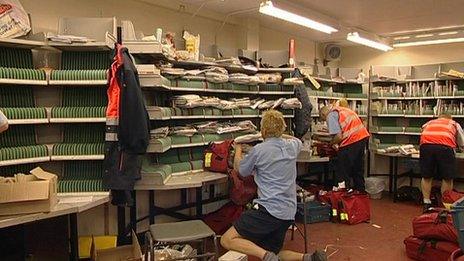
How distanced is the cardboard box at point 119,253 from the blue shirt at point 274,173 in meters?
1.18

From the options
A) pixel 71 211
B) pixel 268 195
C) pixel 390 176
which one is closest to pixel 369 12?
pixel 390 176

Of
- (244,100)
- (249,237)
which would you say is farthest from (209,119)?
(249,237)

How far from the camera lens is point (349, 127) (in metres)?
5.87

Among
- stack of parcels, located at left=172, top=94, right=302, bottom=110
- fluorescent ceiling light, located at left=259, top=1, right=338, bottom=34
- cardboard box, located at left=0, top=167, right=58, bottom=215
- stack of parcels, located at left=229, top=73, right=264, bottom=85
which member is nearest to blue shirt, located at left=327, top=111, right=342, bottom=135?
stack of parcels, located at left=172, top=94, right=302, bottom=110

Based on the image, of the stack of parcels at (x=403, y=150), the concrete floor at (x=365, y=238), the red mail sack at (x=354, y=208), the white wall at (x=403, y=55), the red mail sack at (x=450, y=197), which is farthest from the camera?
the white wall at (x=403, y=55)

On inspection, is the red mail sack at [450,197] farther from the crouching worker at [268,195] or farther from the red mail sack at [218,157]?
the red mail sack at [218,157]

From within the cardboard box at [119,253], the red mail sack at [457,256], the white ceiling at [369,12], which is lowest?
the cardboard box at [119,253]

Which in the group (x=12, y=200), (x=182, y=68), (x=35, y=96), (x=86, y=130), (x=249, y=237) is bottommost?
(x=249, y=237)

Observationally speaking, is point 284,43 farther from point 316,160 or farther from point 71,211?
point 71,211

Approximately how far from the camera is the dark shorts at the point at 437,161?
5.89 metres

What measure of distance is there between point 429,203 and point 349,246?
238cm

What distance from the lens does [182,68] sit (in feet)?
15.8

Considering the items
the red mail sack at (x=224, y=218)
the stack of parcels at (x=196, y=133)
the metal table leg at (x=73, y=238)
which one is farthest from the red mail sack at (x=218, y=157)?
the metal table leg at (x=73, y=238)

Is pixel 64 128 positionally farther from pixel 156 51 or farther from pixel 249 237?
pixel 249 237
